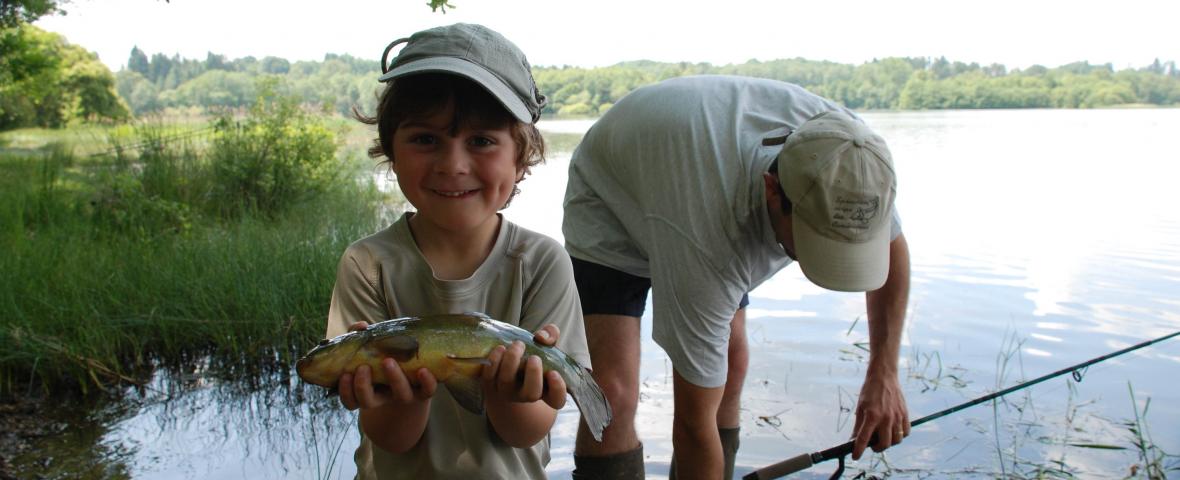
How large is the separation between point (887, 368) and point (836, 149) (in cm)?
96

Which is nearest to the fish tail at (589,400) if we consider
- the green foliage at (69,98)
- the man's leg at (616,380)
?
the man's leg at (616,380)

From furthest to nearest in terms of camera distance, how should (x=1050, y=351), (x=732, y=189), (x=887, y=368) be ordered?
(x=1050, y=351)
(x=887, y=368)
(x=732, y=189)

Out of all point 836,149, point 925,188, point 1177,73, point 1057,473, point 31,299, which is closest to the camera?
point 836,149

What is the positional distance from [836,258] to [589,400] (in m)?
0.91

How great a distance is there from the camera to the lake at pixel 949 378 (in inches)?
159

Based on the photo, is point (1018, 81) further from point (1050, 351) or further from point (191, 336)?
point (191, 336)

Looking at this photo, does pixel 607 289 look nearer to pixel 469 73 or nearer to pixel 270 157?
pixel 469 73

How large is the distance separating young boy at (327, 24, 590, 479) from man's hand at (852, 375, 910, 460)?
1.38 m

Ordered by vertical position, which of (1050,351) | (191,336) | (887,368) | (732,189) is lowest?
(1050,351)

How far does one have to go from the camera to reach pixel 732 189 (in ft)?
8.23

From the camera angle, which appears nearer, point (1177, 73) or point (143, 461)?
point (143, 461)

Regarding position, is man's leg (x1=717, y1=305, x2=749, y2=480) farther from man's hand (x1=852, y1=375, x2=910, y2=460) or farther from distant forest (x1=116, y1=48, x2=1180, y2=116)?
distant forest (x1=116, y1=48, x2=1180, y2=116)

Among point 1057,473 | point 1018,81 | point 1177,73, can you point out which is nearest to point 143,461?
point 1057,473

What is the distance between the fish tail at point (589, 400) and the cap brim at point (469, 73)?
0.55 meters
